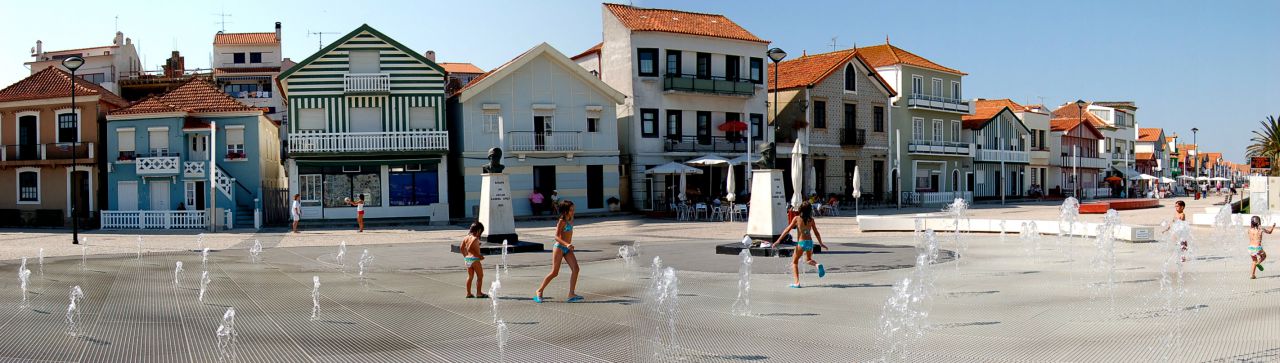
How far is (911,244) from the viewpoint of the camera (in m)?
23.2

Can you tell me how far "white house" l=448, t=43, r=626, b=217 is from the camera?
39.1 meters

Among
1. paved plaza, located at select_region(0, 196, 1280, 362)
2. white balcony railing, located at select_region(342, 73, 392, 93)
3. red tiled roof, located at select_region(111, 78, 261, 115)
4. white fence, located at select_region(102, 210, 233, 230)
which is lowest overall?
paved plaza, located at select_region(0, 196, 1280, 362)

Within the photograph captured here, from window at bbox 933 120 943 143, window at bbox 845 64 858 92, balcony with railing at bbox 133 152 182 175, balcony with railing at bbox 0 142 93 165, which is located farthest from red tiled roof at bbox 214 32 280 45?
window at bbox 933 120 943 143

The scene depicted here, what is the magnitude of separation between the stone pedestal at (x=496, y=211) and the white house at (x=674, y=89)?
2058cm

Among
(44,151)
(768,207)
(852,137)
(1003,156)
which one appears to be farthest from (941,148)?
(44,151)

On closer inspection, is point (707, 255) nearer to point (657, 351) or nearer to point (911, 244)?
point (911, 244)

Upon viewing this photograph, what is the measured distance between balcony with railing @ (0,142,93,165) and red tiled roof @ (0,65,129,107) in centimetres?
192

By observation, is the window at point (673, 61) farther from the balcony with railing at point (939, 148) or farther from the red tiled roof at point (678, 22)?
the balcony with railing at point (939, 148)

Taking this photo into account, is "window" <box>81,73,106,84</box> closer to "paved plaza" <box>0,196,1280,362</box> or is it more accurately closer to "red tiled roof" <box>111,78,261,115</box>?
"red tiled roof" <box>111,78,261,115</box>

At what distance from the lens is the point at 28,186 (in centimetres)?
3862

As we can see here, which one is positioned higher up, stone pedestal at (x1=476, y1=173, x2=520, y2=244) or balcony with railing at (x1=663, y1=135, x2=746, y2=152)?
balcony with railing at (x1=663, y1=135, x2=746, y2=152)

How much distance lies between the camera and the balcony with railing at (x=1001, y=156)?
62.4 m

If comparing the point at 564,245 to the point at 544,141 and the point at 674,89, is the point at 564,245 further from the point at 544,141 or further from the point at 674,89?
the point at 674,89

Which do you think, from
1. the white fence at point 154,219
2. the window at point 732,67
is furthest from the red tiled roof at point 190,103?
the window at point 732,67
